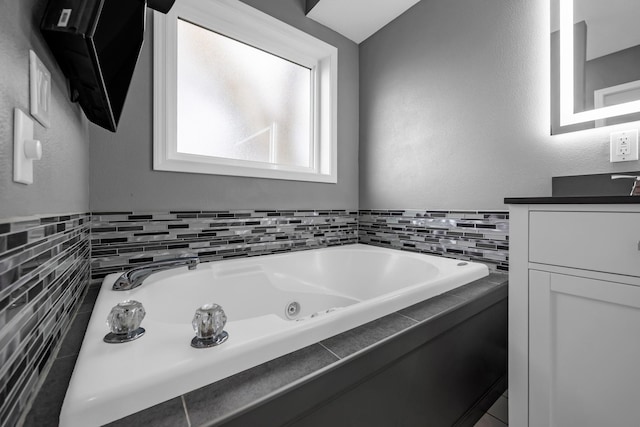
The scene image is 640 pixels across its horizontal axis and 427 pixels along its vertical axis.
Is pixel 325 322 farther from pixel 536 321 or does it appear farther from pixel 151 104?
pixel 151 104

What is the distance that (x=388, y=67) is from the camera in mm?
2152

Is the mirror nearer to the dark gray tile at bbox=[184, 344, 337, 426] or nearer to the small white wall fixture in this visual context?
the dark gray tile at bbox=[184, 344, 337, 426]

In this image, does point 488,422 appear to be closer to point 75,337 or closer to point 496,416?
point 496,416

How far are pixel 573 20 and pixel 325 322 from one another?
177 centimetres

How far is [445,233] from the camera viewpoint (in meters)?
1.79

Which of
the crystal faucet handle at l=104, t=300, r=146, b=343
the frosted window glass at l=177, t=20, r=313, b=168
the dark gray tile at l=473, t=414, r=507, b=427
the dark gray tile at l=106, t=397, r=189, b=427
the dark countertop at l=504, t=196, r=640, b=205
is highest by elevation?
the frosted window glass at l=177, t=20, r=313, b=168

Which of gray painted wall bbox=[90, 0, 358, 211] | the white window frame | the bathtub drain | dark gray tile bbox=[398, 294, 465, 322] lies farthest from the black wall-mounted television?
the bathtub drain

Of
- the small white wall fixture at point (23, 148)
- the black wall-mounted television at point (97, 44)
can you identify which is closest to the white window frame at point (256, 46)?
the black wall-mounted television at point (97, 44)

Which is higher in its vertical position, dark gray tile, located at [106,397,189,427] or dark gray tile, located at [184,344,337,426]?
dark gray tile, located at [184,344,337,426]

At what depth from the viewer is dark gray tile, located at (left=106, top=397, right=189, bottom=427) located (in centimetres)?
43

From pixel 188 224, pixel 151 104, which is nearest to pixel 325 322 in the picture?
pixel 188 224

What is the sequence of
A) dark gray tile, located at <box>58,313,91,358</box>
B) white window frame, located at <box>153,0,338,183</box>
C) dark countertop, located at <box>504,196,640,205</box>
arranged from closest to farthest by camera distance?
dark gray tile, located at <box>58,313,91,358</box> < dark countertop, located at <box>504,196,640,205</box> < white window frame, located at <box>153,0,338,183</box>

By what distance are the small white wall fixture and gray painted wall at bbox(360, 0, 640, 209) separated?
1.86 metres

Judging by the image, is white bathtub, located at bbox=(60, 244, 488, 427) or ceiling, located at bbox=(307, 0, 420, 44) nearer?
white bathtub, located at bbox=(60, 244, 488, 427)
